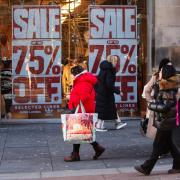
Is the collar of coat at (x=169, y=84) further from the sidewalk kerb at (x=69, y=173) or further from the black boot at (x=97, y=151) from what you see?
the black boot at (x=97, y=151)

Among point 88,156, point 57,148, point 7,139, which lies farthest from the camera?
point 7,139

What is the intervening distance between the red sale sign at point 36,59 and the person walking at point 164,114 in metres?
6.07

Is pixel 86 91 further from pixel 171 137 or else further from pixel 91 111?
pixel 171 137

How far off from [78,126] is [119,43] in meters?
5.36

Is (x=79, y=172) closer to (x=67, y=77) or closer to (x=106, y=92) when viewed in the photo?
(x=106, y=92)

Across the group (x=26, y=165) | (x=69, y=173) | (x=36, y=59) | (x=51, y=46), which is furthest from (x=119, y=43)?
(x=69, y=173)

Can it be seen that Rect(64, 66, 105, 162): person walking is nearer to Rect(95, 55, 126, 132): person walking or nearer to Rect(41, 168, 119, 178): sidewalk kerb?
Rect(41, 168, 119, 178): sidewalk kerb

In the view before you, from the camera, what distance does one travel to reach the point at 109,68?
1273 cm

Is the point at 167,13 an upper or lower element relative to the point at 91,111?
upper

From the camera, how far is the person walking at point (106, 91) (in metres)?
12.7

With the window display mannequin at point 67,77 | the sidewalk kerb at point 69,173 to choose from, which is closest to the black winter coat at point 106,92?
the window display mannequin at point 67,77

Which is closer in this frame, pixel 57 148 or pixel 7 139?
pixel 57 148

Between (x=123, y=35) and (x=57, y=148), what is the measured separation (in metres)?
4.51

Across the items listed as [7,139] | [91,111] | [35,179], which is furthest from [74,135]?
[7,139]
